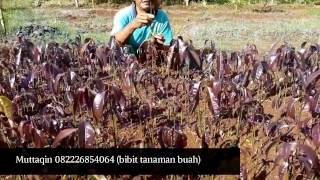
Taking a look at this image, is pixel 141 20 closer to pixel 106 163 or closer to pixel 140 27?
pixel 140 27

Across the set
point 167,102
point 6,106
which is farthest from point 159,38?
point 6,106

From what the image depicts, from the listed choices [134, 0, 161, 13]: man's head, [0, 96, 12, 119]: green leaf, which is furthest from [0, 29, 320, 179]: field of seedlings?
[134, 0, 161, 13]: man's head

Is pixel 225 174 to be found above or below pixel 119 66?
below

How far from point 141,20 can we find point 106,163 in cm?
90

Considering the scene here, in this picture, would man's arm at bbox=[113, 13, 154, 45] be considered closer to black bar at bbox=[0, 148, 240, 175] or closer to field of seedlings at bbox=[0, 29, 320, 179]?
field of seedlings at bbox=[0, 29, 320, 179]

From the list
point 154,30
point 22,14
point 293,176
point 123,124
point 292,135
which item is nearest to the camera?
point 293,176

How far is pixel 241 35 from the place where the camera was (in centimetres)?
374

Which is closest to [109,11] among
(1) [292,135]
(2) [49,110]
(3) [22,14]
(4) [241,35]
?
(3) [22,14]

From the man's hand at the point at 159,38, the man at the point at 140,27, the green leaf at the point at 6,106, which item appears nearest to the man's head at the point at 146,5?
the man at the point at 140,27

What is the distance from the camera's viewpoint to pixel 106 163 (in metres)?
1.50

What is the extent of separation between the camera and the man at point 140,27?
2.30 m

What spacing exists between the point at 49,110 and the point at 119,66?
1.52 feet

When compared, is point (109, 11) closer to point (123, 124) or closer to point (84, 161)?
point (123, 124)

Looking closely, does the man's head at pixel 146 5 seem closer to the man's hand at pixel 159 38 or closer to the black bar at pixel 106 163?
the man's hand at pixel 159 38
